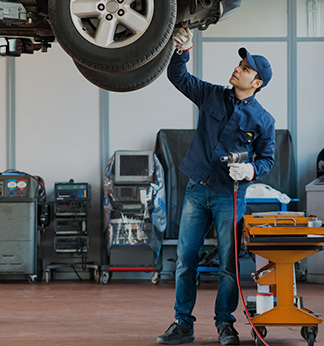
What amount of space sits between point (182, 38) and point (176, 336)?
1.66 metres

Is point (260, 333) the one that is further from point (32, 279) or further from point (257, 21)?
point (257, 21)

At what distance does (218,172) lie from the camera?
3936 millimetres

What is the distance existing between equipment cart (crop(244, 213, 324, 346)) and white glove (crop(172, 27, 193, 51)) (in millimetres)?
1059

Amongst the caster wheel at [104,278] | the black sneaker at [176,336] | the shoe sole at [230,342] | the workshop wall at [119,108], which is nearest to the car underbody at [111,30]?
the black sneaker at [176,336]

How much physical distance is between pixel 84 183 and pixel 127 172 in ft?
1.60

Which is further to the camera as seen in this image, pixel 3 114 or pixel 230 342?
pixel 3 114

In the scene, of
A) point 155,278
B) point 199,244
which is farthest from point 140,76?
point 155,278

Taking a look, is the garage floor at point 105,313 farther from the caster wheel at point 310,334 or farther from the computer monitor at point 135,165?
the computer monitor at point 135,165

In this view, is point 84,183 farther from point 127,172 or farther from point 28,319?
point 28,319

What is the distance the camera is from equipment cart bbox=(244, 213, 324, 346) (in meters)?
3.77

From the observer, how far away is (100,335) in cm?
424

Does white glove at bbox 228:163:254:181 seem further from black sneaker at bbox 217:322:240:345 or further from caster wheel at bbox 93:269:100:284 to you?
caster wheel at bbox 93:269:100:284

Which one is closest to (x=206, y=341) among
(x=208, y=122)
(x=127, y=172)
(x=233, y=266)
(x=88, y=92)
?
(x=233, y=266)

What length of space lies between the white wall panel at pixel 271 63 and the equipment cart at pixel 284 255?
4.30 meters
